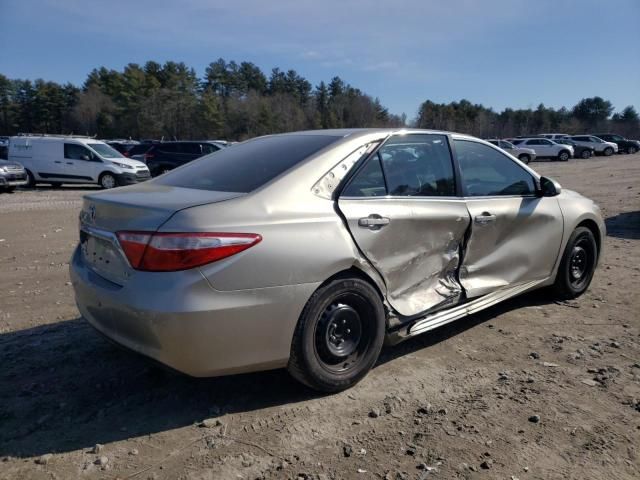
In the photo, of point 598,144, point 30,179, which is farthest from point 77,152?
point 598,144

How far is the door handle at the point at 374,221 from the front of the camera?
3.16 m

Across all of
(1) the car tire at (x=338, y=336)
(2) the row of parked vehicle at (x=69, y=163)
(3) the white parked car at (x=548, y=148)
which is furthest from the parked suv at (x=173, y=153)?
(3) the white parked car at (x=548, y=148)

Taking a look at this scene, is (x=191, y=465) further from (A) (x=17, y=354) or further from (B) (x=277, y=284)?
(A) (x=17, y=354)

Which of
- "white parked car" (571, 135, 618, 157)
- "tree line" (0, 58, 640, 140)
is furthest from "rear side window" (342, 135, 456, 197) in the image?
"tree line" (0, 58, 640, 140)

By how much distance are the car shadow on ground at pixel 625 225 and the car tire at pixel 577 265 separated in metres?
3.75

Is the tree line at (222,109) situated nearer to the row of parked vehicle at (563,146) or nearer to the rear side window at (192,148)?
the row of parked vehicle at (563,146)

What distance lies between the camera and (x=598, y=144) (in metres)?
43.2

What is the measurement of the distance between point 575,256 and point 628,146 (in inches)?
1976

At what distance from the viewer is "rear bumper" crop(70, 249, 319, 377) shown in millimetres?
2572

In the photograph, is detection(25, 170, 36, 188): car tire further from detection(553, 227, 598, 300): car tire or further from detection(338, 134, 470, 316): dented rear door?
detection(553, 227, 598, 300): car tire

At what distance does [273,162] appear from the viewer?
11.0 ft

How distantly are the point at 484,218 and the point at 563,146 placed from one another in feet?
129

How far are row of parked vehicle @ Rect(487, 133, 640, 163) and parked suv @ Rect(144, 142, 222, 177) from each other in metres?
18.9

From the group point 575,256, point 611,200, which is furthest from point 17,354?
point 611,200
